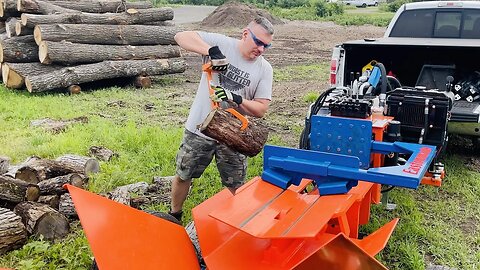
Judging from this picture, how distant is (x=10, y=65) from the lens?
393 inches

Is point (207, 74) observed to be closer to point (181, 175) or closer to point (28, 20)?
point (181, 175)

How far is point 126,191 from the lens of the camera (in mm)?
4926

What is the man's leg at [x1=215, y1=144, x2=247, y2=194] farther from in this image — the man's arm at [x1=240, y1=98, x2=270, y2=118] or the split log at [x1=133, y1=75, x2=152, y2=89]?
the split log at [x1=133, y1=75, x2=152, y2=89]

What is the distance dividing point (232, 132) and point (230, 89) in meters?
0.63

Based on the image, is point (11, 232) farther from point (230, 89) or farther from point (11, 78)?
point (11, 78)

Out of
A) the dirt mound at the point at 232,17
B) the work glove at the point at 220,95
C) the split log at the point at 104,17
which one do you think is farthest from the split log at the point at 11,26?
the dirt mound at the point at 232,17

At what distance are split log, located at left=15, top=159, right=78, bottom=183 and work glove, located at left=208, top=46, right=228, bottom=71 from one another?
229 centimetres

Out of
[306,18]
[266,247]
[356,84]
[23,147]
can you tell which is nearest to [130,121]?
[23,147]

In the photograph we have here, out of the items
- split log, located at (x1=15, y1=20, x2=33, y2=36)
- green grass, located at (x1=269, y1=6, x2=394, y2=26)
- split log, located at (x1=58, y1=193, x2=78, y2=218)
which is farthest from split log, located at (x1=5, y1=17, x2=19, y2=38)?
green grass, located at (x1=269, y1=6, x2=394, y2=26)

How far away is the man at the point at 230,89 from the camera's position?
12.8ft

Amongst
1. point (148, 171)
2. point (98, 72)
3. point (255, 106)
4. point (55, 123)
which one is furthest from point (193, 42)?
point (98, 72)

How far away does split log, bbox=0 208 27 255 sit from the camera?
3949 millimetres

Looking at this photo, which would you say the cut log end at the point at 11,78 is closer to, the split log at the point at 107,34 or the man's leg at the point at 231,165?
the split log at the point at 107,34

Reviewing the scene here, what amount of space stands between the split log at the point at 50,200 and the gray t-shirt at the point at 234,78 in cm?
145
